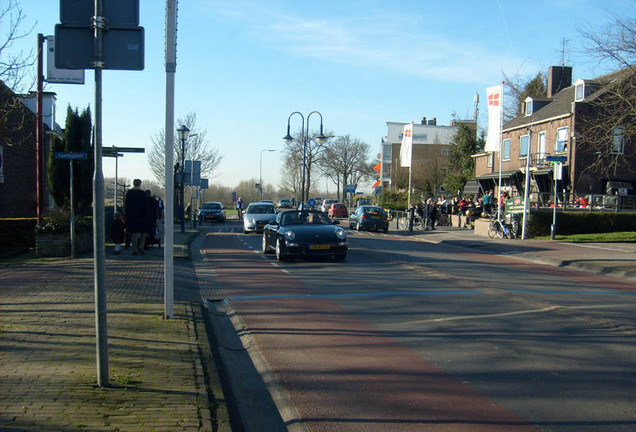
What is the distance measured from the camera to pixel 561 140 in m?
37.8

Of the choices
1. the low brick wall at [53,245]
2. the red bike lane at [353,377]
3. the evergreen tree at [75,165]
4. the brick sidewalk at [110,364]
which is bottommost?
the red bike lane at [353,377]

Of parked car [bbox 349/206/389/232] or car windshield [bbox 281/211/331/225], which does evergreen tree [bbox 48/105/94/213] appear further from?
parked car [bbox 349/206/389/232]

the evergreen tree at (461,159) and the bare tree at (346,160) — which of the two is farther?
the bare tree at (346,160)

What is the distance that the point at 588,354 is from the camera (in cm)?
643

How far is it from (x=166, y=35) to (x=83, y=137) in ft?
51.0

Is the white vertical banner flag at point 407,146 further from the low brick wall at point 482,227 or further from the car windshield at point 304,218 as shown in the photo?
the car windshield at point 304,218

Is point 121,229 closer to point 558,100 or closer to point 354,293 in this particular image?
point 354,293

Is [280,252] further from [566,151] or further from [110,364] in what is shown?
[566,151]

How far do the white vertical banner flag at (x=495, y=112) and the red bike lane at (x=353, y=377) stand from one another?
2286 cm

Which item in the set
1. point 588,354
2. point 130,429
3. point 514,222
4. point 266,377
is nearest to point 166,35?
point 266,377

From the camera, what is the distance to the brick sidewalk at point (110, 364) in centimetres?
416

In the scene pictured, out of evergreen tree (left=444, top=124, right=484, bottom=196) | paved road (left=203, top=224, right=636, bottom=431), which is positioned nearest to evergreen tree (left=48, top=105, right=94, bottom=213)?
paved road (left=203, top=224, right=636, bottom=431)

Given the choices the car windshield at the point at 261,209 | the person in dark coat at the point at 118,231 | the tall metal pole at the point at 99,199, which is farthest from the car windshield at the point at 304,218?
the car windshield at the point at 261,209

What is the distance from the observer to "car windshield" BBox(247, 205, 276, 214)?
99.9ft
